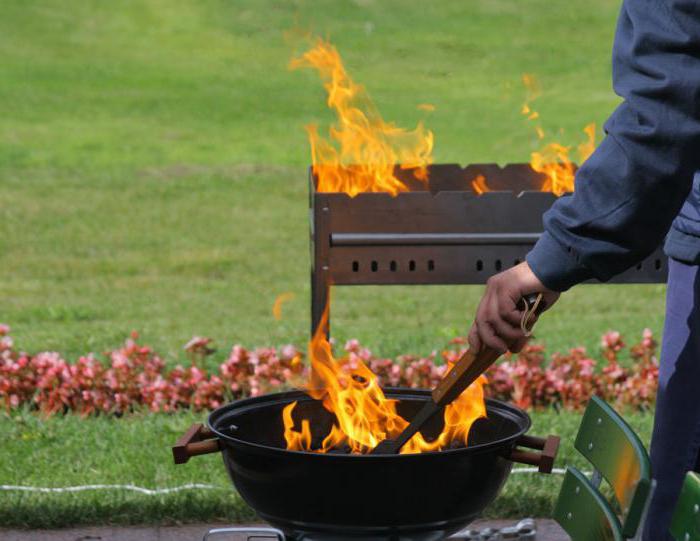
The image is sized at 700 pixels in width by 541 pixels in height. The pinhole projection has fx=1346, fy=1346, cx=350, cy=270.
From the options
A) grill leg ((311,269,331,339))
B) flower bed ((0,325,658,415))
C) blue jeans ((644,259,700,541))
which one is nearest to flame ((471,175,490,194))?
flower bed ((0,325,658,415))

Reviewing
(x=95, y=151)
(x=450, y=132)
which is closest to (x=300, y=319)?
(x=95, y=151)

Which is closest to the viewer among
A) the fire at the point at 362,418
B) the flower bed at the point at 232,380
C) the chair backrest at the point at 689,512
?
the chair backrest at the point at 689,512

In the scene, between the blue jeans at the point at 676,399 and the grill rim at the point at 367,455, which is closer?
the grill rim at the point at 367,455

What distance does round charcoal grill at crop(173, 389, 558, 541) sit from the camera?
9.79 ft

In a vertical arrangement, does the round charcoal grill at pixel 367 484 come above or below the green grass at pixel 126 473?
above

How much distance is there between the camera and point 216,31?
24562mm

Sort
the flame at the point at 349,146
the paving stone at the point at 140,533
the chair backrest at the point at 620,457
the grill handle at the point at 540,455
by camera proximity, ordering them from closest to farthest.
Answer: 1. the chair backrest at the point at 620,457
2. the grill handle at the point at 540,455
3. the paving stone at the point at 140,533
4. the flame at the point at 349,146

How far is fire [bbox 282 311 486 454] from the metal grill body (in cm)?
136

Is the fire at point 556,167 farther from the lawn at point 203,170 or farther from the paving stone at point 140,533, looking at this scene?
the paving stone at point 140,533

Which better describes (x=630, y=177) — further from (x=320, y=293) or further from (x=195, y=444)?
(x=320, y=293)

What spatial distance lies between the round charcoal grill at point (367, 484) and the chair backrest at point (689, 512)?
28.2 inches

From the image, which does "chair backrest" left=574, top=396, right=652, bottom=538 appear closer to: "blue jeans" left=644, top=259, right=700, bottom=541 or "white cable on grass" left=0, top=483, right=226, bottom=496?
"blue jeans" left=644, top=259, right=700, bottom=541

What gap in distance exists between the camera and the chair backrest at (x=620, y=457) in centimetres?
241

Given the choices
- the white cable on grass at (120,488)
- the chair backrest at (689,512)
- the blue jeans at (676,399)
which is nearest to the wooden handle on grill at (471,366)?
the chair backrest at (689,512)
